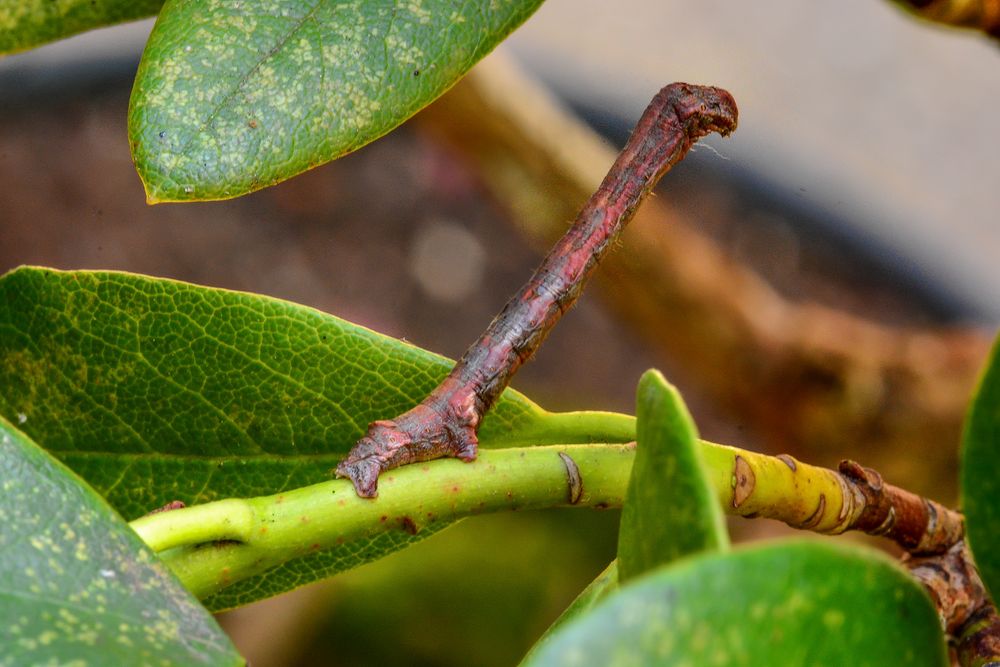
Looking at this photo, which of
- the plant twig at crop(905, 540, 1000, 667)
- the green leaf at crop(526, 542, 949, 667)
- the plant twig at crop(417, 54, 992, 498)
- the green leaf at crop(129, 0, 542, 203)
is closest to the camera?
the green leaf at crop(526, 542, 949, 667)

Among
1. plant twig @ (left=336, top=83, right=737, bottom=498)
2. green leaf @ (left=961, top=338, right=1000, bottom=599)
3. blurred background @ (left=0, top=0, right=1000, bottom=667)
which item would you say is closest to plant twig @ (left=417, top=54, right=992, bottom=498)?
blurred background @ (left=0, top=0, right=1000, bottom=667)

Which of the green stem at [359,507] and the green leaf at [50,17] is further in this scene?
the green leaf at [50,17]

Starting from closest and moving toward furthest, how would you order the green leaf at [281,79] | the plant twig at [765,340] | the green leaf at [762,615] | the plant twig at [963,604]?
the green leaf at [762,615] → the green leaf at [281,79] → the plant twig at [963,604] → the plant twig at [765,340]

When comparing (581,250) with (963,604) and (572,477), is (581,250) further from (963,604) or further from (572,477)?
(963,604)


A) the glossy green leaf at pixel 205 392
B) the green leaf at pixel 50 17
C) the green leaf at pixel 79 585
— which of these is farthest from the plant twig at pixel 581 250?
the green leaf at pixel 50 17

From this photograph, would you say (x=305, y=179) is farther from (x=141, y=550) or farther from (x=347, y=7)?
(x=141, y=550)

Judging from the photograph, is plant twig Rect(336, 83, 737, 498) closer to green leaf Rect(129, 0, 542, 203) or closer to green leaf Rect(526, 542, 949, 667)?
Answer: green leaf Rect(129, 0, 542, 203)

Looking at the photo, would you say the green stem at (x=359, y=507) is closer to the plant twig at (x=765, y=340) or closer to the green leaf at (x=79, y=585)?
the green leaf at (x=79, y=585)
